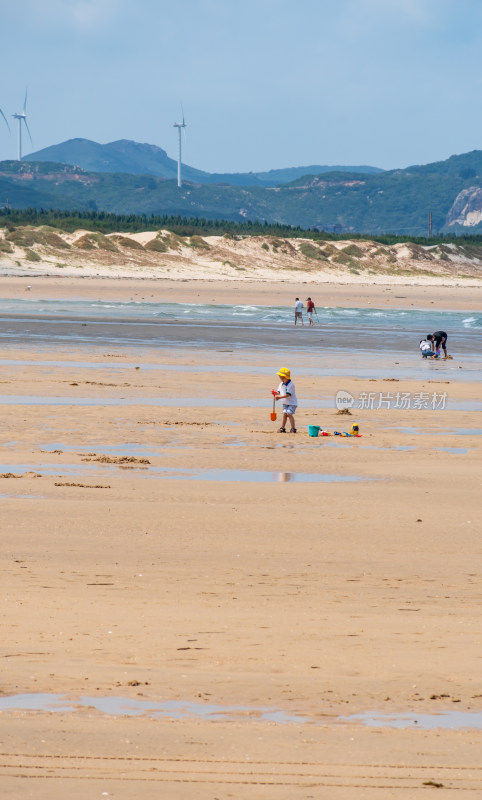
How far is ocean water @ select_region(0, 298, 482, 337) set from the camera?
4488 cm

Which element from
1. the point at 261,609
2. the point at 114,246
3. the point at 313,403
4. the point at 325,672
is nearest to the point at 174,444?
the point at 313,403

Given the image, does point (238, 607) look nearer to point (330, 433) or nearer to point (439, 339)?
point (330, 433)

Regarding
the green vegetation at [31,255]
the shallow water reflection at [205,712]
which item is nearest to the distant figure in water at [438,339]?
the shallow water reflection at [205,712]

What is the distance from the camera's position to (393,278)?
87062mm

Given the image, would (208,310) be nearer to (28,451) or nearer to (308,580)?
(28,451)

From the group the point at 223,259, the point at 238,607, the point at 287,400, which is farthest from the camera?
the point at 223,259

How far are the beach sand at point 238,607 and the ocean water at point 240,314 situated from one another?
2784cm

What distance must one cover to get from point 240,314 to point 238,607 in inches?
1632

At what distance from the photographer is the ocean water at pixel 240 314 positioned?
44875 mm

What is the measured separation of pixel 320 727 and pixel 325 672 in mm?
795

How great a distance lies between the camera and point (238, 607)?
25.8ft

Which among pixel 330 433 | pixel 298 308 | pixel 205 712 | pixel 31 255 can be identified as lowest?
pixel 205 712

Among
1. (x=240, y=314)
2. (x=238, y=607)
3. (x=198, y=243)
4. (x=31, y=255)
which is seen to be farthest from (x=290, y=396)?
(x=198, y=243)

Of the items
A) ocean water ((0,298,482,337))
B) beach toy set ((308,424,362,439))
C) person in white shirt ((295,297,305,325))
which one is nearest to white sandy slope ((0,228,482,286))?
ocean water ((0,298,482,337))
